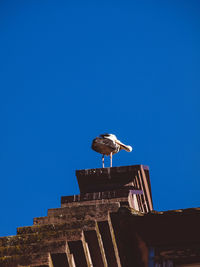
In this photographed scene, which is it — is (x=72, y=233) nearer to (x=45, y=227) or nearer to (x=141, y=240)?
(x=45, y=227)

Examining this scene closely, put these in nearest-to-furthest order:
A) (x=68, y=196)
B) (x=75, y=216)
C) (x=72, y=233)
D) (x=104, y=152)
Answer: (x=72, y=233), (x=75, y=216), (x=68, y=196), (x=104, y=152)

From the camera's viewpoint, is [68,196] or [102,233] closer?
[102,233]

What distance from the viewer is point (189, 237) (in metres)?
8.70

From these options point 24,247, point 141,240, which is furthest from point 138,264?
point 24,247

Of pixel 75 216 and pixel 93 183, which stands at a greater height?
pixel 93 183

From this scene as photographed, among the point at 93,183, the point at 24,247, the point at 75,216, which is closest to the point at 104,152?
the point at 93,183

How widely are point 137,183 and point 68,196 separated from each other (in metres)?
1.23

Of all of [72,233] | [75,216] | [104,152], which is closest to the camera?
[72,233]

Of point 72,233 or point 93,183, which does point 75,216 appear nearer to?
point 72,233

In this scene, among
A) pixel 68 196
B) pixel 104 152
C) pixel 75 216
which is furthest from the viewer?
pixel 104 152

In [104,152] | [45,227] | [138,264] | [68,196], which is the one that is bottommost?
[138,264]

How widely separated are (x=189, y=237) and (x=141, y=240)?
690 mm

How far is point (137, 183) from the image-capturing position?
10.3 metres

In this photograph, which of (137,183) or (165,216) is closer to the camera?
(165,216)
